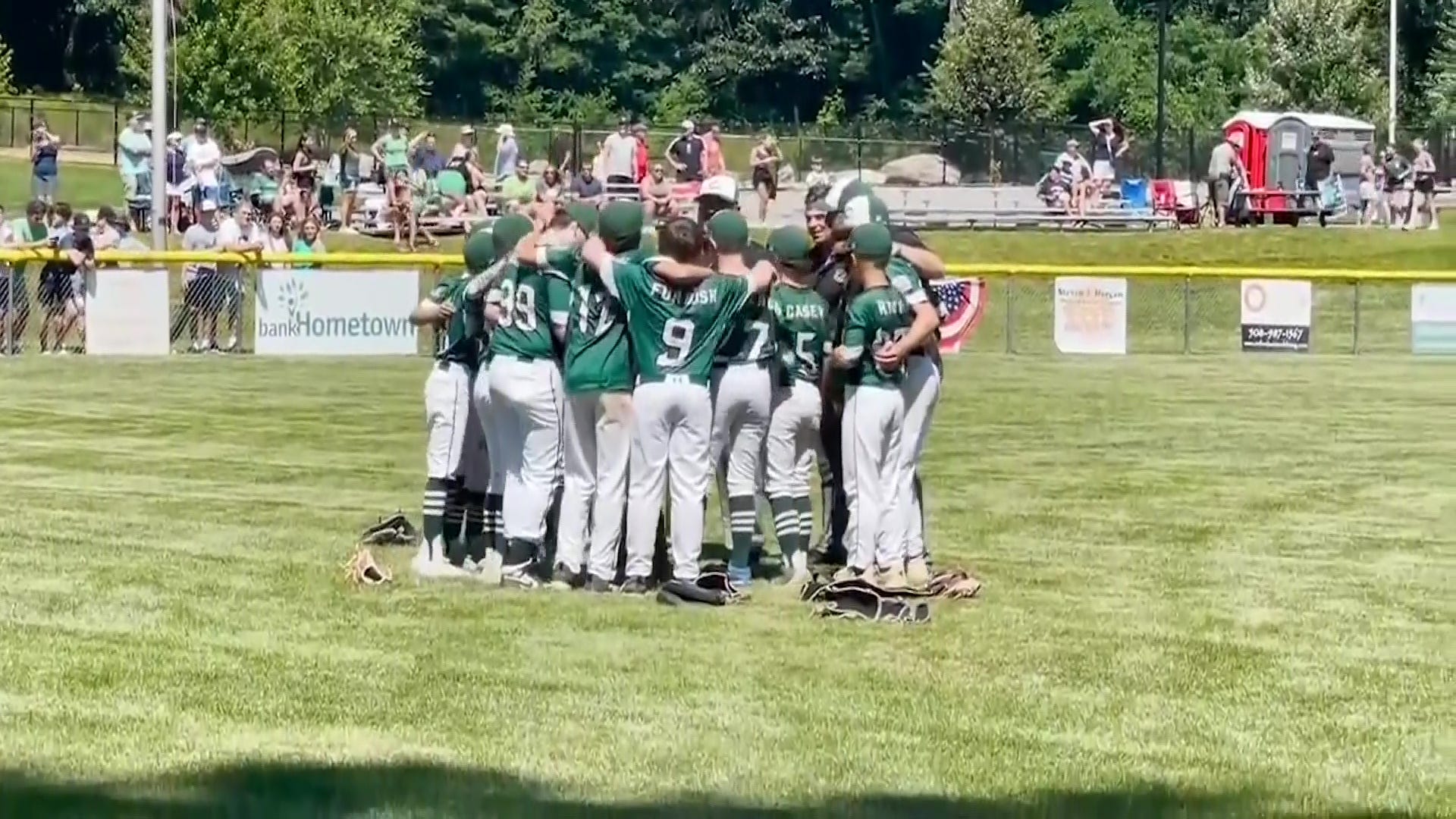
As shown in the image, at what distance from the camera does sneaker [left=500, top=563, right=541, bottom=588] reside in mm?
12914

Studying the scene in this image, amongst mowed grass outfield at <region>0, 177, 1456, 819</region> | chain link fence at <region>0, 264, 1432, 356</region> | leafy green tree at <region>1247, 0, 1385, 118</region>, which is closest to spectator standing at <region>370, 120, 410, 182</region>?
chain link fence at <region>0, 264, 1432, 356</region>

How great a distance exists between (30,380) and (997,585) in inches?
597

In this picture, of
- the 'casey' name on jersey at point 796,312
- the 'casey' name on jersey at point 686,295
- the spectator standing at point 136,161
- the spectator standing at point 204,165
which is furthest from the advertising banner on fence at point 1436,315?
the 'casey' name on jersey at point 686,295

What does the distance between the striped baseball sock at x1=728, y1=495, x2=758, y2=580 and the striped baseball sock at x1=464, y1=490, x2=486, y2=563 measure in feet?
5.09

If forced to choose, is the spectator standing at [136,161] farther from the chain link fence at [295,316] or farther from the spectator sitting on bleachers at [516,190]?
the chain link fence at [295,316]

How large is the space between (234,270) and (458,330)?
55.6ft

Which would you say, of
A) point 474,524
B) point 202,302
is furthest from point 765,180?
point 474,524

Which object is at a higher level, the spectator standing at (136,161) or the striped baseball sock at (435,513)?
the spectator standing at (136,161)

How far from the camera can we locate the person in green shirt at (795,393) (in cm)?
1280

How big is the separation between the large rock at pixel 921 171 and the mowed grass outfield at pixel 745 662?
34.3 m

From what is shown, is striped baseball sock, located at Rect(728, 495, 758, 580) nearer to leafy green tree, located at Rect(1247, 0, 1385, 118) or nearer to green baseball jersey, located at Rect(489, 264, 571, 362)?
green baseball jersey, located at Rect(489, 264, 571, 362)

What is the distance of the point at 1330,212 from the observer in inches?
1838

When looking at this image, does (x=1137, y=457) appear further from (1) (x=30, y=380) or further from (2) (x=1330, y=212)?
(2) (x=1330, y=212)

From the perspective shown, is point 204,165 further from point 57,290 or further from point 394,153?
point 57,290
